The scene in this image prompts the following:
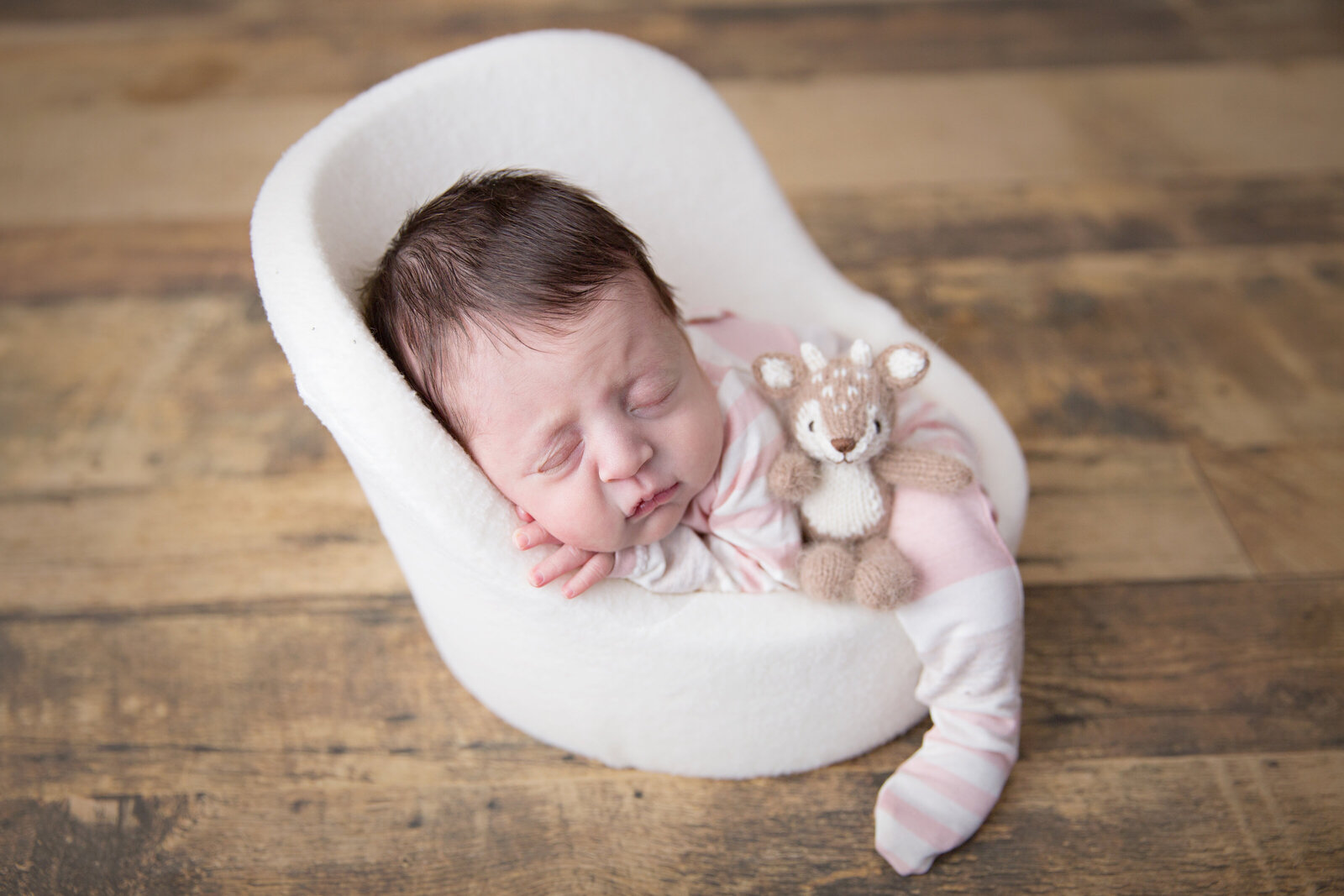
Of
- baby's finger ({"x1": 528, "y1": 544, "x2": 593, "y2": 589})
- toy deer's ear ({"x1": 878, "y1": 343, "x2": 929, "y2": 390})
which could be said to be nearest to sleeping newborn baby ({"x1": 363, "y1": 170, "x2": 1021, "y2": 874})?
baby's finger ({"x1": 528, "y1": 544, "x2": 593, "y2": 589})

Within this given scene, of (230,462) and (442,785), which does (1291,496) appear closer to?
(442,785)

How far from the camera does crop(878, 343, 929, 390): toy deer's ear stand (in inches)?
35.2

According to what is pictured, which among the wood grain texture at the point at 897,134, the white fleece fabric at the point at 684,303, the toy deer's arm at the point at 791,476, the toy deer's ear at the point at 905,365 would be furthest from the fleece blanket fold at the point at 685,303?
the wood grain texture at the point at 897,134

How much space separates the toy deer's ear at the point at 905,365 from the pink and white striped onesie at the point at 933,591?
0.12 metres

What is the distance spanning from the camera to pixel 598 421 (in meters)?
0.87

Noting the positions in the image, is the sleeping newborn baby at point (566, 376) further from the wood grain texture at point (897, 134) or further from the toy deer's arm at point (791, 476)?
the wood grain texture at point (897, 134)

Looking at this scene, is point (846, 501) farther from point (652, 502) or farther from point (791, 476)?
point (652, 502)

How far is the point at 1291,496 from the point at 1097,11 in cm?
150

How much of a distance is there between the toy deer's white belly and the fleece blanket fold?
0.08 meters

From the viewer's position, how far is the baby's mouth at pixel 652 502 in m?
0.90

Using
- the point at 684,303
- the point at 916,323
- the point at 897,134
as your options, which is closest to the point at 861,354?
the point at 684,303

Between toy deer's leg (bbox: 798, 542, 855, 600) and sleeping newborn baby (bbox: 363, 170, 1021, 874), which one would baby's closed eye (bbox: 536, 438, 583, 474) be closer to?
sleeping newborn baby (bbox: 363, 170, 1021, 874)

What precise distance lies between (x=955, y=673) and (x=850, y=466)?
0.22 meters

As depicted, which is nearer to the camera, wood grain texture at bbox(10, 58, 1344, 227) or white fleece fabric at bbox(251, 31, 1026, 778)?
white fleece fabric at bbox(251, 31, 1026, 778)
